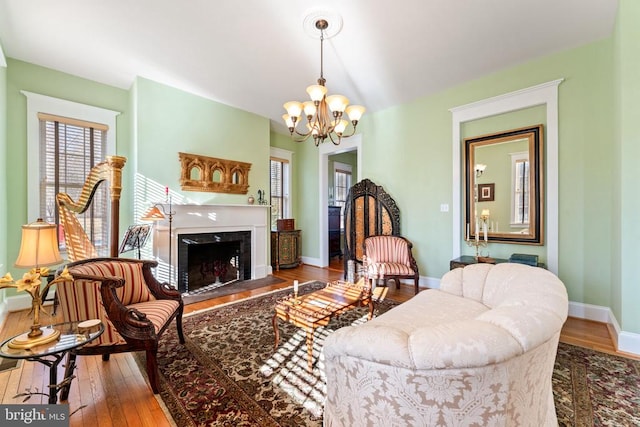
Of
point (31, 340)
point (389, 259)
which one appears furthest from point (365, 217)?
point (31, 340)

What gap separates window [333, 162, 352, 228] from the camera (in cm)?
744

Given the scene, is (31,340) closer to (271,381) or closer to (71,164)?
(271,381)

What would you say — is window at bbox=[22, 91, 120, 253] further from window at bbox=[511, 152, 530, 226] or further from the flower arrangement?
window at bbox=[511, 152, 530, 226]

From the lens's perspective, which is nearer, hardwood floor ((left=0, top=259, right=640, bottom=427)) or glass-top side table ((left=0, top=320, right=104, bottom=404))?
glass-top side table ((left=0, top=320, right=104, bottom=404))

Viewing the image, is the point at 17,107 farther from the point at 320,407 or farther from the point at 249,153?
the point at 320,407

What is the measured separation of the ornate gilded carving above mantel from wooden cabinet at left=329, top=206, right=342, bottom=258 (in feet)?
8.71

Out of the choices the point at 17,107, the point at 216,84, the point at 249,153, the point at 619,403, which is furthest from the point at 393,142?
the point at 17,107

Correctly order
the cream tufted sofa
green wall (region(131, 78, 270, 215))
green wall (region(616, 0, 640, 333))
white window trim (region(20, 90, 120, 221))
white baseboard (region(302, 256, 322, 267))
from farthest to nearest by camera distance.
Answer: white baseboard (region(302, 256, 322, 267)), green wall (region(131, 78, 270, 215)), white window trim (region(20, 90, 120, 221)), green wall (region(616, 0, 640, 333)), the cream tufted sofa

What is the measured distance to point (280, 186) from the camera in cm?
626

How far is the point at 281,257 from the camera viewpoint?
222 inches

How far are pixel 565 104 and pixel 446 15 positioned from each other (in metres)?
1.82

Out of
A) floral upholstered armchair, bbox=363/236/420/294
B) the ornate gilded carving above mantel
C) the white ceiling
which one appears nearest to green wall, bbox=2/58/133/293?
the white ceiling

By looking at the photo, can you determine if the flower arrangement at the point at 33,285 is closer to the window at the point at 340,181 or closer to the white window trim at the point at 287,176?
the white window trim at the point at 287,176

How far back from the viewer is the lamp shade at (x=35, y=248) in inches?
63.7
